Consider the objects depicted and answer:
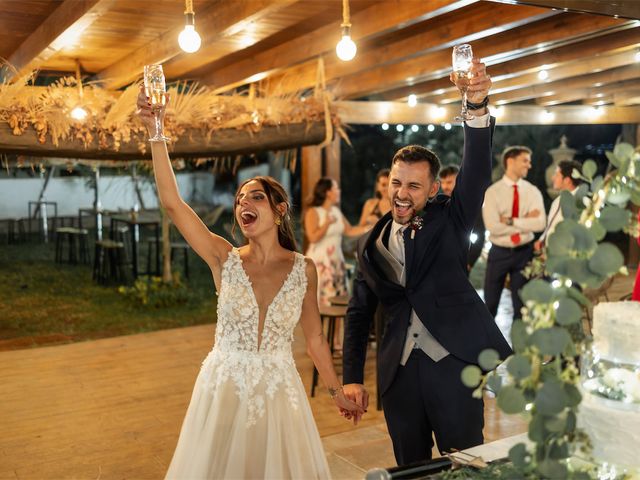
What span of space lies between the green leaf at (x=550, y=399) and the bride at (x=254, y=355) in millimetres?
1473

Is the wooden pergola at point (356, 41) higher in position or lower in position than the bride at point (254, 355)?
higher

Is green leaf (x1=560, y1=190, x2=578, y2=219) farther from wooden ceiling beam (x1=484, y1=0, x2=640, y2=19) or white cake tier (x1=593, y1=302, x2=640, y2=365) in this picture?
wooden ceiling beam (x1=484, y1=0, x2=640, y2=19)

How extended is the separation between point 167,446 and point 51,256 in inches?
189

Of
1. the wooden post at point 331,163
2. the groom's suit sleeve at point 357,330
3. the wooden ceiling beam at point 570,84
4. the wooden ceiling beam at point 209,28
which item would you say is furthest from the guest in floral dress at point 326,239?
the groom's suit sleeve at point 357,330

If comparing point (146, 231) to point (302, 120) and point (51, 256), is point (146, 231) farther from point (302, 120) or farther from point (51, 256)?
point (302, 120)

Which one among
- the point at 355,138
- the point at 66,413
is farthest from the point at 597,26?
the point at 355,138

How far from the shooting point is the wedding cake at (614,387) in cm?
164

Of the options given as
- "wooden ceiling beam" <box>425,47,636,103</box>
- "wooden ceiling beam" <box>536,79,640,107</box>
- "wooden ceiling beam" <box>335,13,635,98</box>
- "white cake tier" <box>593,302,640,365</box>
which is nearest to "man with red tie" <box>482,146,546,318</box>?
"wooden ceiling beam" <box>425,47,636,103</box>

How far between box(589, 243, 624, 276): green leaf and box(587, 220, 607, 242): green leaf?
0.04 metres

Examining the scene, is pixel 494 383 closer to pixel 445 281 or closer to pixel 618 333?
pixel 618 333

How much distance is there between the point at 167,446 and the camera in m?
4.55

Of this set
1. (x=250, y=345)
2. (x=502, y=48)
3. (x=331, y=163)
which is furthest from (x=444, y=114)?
(x=250, y=345)

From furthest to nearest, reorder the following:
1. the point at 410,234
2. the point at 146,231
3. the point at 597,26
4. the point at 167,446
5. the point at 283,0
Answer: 1. the point at 146,231
2. the point at 597,26
3. the point at 167,446
4. the point at 283,0
5. the point at 410,234

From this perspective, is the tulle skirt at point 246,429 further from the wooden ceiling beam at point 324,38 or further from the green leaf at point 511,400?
the wooden ceiling beam at point 324,38
